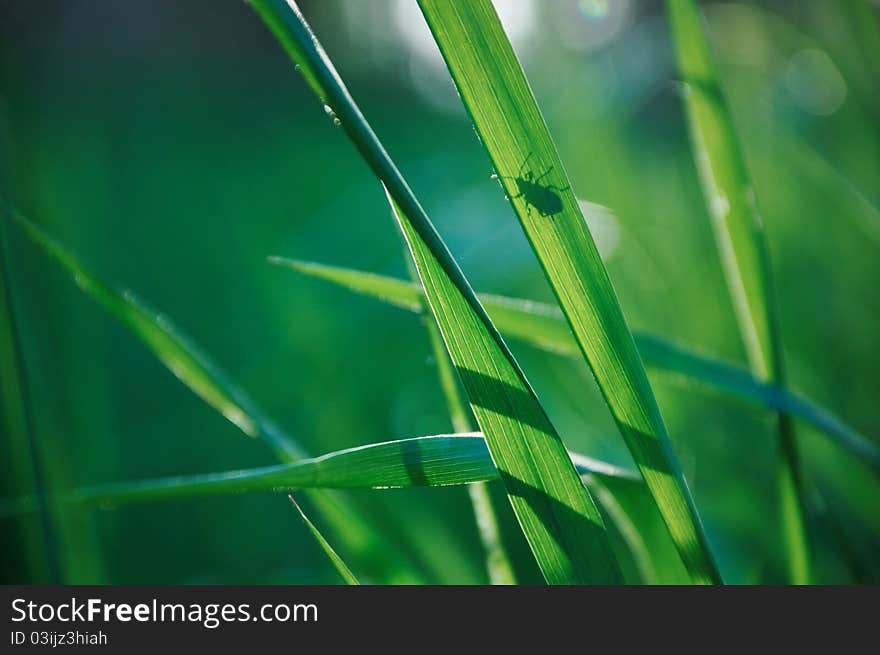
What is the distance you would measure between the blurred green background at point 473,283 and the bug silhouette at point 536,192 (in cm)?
6

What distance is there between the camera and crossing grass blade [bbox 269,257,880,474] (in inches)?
14.5

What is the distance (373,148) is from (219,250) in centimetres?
153

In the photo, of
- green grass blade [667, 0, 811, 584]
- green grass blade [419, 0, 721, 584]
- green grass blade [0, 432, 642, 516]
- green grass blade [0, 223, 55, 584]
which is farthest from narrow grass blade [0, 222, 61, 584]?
green grass blade [667, 0, 811, 584]

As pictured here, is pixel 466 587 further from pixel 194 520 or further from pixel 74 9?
pixel 74 9

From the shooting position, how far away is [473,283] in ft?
3.86

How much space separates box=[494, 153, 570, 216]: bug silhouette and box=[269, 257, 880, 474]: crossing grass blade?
13cm

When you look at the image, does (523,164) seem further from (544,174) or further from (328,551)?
(328,551)

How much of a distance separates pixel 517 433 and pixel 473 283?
923 millimetres

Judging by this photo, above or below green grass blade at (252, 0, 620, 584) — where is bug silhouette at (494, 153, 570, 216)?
above

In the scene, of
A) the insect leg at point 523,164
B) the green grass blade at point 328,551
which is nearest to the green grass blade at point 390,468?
the green grass blade at point 328,551

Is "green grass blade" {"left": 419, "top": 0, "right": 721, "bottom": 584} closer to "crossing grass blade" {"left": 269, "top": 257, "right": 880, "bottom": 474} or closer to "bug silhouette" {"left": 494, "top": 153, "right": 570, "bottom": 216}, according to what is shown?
"bug silhouette" {"left": 494, "top": 153, "right": 570, "bottom": 216}

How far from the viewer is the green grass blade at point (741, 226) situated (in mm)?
360

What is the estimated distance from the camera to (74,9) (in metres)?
3.21

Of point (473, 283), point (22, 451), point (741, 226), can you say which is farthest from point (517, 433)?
point (473, 283)
